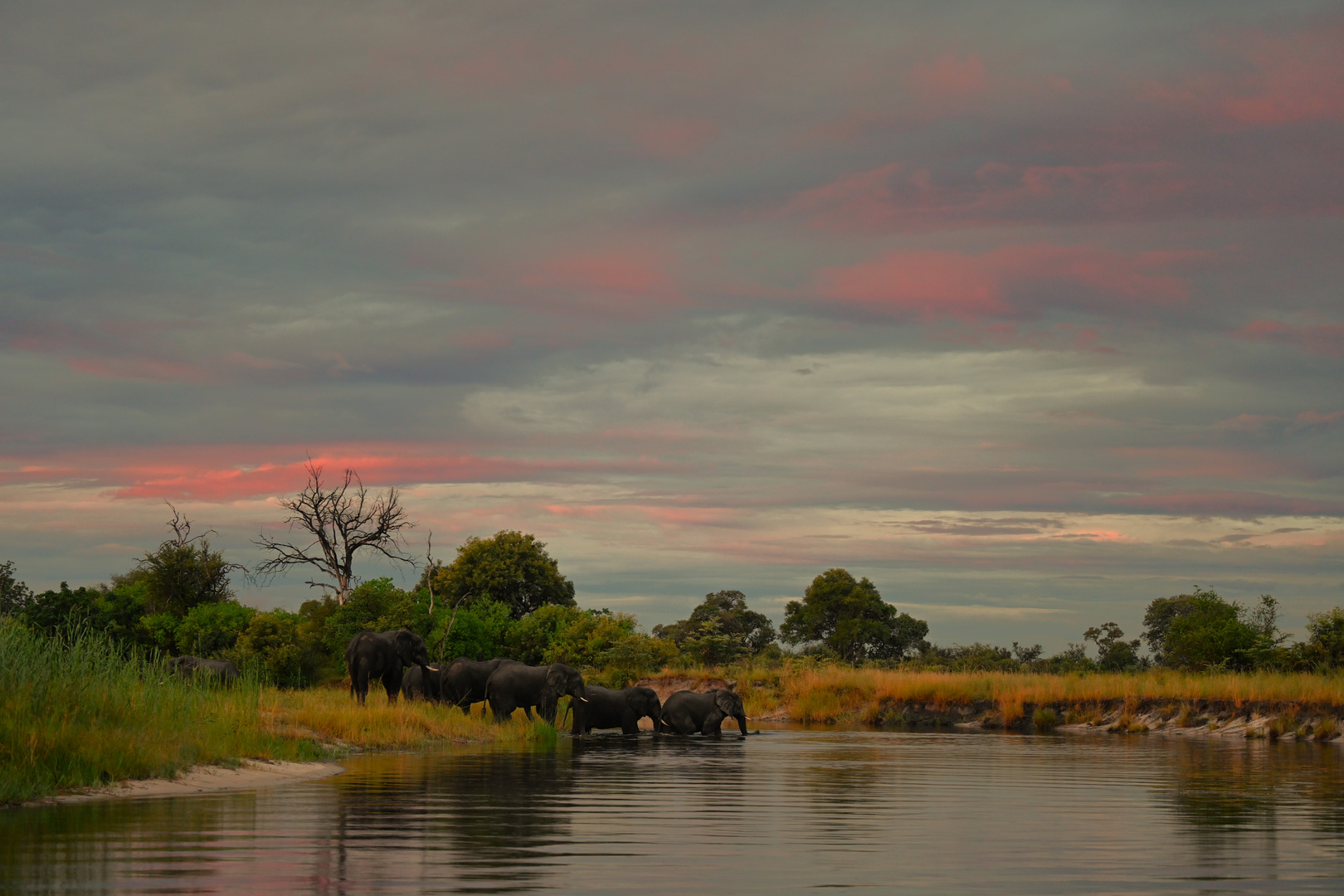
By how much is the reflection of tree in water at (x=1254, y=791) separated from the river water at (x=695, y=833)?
7 cm

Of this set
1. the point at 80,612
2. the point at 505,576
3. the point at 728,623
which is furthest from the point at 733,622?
the point at 80,612

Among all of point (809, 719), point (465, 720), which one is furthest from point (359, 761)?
point (809, 719)

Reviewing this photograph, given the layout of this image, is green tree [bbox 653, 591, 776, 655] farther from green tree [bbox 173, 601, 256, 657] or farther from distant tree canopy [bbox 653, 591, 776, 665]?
green tree [bbox 173, 601, 256, 657]

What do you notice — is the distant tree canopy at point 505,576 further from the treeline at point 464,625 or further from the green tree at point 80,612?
the green tree at point 80,612

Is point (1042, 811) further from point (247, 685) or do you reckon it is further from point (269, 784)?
point (247, 685)

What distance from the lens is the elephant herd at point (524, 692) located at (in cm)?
2981

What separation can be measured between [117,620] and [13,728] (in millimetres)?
36260

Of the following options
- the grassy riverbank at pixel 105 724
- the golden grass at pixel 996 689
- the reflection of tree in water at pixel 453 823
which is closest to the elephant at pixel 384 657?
the grassy riverbank at pixel 105 724

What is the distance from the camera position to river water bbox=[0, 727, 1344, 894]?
Result: 27.7 feet

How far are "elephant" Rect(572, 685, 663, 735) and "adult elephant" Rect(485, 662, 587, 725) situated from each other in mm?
920

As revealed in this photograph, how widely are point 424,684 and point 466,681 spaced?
86.3 inches

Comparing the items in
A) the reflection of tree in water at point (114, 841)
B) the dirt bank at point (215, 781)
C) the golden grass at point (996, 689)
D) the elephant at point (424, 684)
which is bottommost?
the golden grass at point (996, 689)

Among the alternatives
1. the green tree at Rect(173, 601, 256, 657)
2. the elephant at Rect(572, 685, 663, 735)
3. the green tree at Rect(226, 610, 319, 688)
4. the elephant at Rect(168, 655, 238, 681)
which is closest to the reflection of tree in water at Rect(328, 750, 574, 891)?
the elephant at Rect(572, 685, 663, 735)

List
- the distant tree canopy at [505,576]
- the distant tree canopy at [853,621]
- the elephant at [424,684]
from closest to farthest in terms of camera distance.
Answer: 1. the elephant at [424,684]
2. the distant tree canopy at [505,576]
3. the distant tree canopy at [853,621]
